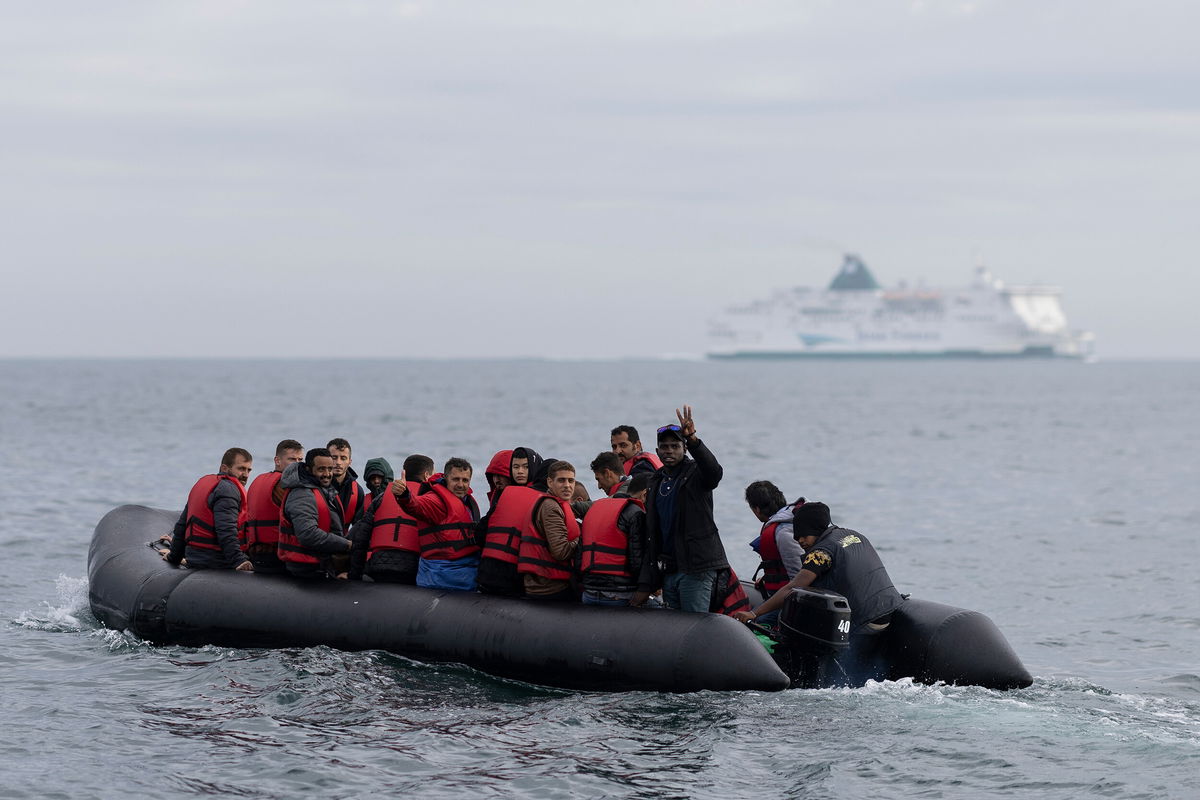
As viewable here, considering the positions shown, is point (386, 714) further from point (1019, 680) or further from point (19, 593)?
point (19, 593)

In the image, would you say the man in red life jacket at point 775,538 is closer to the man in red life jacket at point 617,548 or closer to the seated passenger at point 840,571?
the seated passenger at point 840,571

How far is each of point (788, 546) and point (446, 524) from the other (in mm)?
2595

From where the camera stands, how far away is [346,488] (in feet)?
38.3

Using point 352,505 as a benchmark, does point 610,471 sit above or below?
above

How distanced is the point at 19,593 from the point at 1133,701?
36.7 ft

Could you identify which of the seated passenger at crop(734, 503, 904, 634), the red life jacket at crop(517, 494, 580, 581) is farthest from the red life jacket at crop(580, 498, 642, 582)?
the seated passenger at crop(734, 503, 904, 634)

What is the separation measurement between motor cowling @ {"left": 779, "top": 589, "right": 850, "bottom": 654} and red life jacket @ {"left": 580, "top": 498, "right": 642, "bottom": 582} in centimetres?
117

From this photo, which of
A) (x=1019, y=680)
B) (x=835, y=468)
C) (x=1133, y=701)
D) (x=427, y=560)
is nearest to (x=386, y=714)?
(x=427, y=560)

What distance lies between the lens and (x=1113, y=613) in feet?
49.6

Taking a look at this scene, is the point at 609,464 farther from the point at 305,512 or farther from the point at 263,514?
the point at 263,514

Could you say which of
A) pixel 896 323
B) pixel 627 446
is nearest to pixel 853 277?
pixel 896 323

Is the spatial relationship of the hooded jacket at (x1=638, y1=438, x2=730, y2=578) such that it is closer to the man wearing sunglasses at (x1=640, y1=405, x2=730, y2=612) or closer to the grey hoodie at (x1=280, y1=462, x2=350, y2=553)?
the man wearing sunglasses at (x1=640, y1=405, x2=730, y2=612)

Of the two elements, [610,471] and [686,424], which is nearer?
[686,424]

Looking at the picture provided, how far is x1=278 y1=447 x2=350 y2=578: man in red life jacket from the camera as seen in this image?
1080 cm
